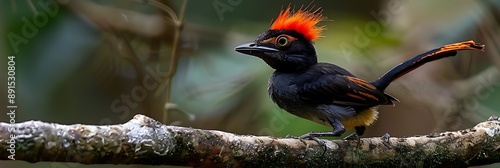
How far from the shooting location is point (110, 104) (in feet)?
12.1

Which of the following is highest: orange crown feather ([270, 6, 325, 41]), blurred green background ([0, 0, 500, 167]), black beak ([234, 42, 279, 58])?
orange crown feather ([270, 6, 325, 41])

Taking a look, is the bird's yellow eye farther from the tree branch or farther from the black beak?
the tree branch

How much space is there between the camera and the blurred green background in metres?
3.43

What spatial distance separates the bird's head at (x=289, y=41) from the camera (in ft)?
9.00

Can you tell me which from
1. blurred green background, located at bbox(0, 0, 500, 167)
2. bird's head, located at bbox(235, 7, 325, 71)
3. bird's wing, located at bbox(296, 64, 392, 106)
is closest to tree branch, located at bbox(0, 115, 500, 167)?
bird's wing, located at bbox(296, 64, 392, 106)

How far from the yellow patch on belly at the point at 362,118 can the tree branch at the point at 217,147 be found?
0.20m

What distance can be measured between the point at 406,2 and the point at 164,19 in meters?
1.44

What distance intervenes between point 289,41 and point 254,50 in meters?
0.16

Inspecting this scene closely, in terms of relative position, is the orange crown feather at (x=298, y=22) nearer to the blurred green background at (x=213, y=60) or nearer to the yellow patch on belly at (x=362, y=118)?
the yellow patch on belly at (x=362, y=118)

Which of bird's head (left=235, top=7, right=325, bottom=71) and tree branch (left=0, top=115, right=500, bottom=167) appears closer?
tree branch (left=0, top=115, right=500, bottom=167)

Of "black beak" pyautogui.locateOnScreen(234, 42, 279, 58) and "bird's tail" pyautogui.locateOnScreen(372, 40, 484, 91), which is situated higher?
"bird's tail" pyautogui.locateOnScreen(372, 40, 484, 91)

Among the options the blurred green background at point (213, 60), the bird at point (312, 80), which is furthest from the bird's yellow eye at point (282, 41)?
the blurred green background at point (213, 60)

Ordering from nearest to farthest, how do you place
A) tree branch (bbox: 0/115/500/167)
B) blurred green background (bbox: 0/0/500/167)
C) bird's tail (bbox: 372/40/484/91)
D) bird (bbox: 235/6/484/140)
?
tree branch (bbox: 0/115/500/167) < bird's tail (bbox: 372/40/484/91) < bird (bbox: 235/6/484/140) < blurred green background (bbox: 0/0/500/167)

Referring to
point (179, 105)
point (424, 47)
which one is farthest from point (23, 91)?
point (424, 47)
